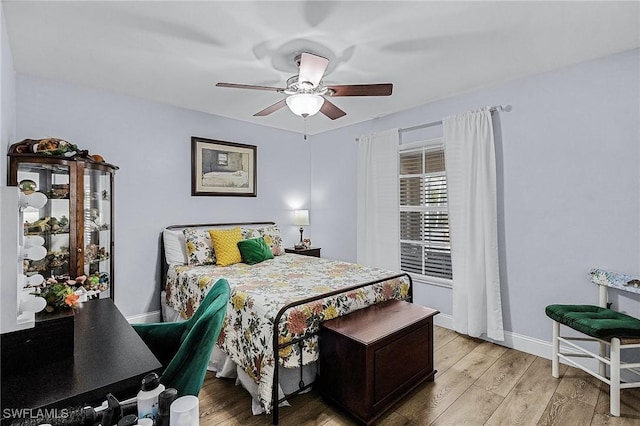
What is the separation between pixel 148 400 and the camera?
849mm

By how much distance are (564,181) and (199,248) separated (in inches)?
144

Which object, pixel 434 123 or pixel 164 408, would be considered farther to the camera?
pixel 434 123

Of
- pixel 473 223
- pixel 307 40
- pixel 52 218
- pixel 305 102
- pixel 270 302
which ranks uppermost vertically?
pixel 307 40

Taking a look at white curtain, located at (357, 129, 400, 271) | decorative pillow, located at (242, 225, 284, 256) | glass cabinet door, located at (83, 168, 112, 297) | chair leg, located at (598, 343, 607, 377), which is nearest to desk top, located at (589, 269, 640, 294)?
chair leg, located at (598, 343, 607, 377)

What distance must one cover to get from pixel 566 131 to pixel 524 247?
109 cm

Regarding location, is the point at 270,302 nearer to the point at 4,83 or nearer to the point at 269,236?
the point at 269,236

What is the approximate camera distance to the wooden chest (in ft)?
6.54

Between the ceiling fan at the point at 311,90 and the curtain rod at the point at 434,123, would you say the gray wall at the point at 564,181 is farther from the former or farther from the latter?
the ceiling fan at the point at 311,90

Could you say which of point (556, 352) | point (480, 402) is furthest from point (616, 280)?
point (480, 402)

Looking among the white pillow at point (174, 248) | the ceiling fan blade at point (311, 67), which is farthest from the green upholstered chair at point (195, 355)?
the white pillow at point (174, 248)

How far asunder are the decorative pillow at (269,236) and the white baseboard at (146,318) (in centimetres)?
135

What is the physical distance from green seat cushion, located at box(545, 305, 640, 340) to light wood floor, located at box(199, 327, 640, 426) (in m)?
0.51

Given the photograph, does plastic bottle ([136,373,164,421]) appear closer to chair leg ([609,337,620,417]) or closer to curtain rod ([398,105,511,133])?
chair leg ([609,337,620,417])

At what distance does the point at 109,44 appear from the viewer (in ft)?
7.81
